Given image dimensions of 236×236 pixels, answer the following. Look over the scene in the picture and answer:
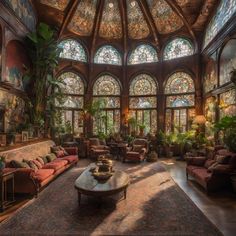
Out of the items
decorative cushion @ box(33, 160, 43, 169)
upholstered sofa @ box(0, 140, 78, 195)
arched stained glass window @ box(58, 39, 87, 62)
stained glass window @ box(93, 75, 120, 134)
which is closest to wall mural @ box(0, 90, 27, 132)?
upholstered sofa @ box(0, 140, 78, 195)

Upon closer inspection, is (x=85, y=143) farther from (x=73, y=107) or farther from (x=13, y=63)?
(x=13, y=63)

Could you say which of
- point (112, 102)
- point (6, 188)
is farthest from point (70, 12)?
point (6, 188)

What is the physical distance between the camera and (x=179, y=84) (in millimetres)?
13383

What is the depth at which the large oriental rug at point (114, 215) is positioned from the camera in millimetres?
3787

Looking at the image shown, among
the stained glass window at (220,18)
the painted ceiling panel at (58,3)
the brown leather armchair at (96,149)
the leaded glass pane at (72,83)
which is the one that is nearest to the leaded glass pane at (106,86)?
the leaded glass pane at (72,83)

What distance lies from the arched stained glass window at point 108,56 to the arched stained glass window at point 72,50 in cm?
96

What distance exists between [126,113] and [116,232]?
10692 mm

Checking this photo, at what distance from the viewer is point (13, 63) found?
30.1ft

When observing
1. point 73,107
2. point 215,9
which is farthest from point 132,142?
point 215,9

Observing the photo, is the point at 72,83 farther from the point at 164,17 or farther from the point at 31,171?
the point at 31,171

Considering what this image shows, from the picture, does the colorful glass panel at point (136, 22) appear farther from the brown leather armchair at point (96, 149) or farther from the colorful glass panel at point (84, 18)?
the brown leather armchair at point (96, 149)

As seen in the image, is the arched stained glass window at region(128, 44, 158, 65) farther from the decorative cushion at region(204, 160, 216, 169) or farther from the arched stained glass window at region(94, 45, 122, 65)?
the decorative cushion at region(204, 160, 216, 169)

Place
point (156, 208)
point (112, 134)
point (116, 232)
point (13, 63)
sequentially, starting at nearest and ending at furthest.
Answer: point (116, 232) → point (156, 208) → point (13, 63) → point (112, 134)

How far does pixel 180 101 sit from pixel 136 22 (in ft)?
20.0
